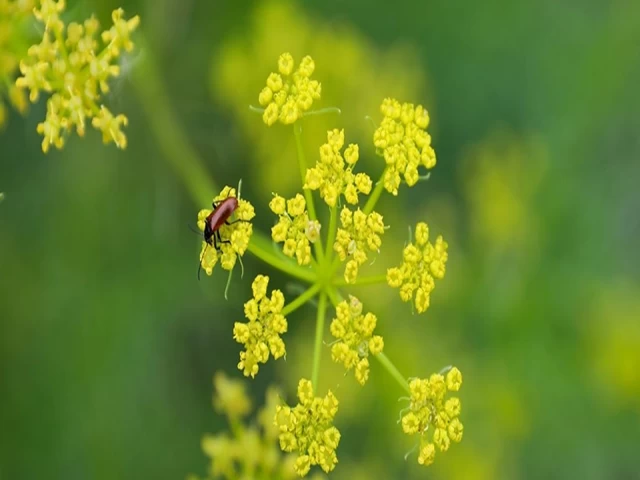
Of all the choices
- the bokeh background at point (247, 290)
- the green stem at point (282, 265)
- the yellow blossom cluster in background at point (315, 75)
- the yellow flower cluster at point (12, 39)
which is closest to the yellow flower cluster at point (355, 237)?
the green stem at point (282, 265)

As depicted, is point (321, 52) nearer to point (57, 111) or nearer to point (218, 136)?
point (218, 136)

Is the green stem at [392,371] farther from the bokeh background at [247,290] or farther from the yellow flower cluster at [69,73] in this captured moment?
the bokeh background at [247,290]

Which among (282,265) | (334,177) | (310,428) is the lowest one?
(310,428)

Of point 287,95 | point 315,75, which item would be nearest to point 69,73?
point 287,95

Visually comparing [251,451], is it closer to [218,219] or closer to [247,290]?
[218,219]

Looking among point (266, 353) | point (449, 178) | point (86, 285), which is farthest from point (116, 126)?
point (449, 178)

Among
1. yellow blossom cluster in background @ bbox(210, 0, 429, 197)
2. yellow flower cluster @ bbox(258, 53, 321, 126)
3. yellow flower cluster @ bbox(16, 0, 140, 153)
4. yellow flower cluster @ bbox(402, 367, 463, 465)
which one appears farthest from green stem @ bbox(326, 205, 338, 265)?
yellow blossom cluster in background @ bbox(210, 0, 429, 197)
